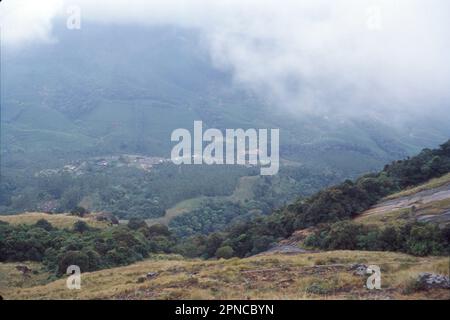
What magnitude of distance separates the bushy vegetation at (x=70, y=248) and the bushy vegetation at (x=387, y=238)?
12.2 metres

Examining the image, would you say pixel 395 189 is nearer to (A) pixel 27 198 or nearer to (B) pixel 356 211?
(B) pixel 356 211

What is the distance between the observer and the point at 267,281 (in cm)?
1838

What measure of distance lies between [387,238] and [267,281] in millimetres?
9669

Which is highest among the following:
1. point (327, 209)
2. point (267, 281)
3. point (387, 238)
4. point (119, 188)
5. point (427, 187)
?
point (119, 188)

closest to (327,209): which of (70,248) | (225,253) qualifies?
(225,253)

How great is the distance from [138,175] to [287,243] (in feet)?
424

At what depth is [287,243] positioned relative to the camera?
116 ft

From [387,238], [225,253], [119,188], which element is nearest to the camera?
[387,238]

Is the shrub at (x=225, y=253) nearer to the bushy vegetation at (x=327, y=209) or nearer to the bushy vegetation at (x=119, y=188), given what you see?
the bushy vegetation at (x=327, y=209)

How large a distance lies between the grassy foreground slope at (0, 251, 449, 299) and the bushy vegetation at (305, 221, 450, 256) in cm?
124

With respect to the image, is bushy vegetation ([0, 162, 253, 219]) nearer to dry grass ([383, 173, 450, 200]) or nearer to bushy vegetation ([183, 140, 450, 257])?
bushy vegetation ([183, 140, 450, 257])

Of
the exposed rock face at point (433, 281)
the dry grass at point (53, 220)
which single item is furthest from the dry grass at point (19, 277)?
the exposed rock face at point (433, 281)

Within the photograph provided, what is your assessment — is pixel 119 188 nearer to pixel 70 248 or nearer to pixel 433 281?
pixel 70 248

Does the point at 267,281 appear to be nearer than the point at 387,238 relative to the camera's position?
Yes
